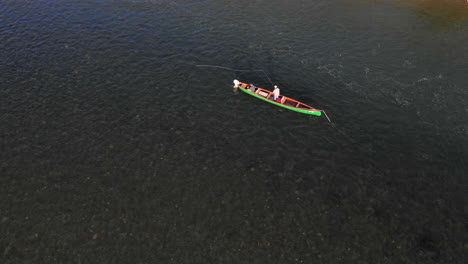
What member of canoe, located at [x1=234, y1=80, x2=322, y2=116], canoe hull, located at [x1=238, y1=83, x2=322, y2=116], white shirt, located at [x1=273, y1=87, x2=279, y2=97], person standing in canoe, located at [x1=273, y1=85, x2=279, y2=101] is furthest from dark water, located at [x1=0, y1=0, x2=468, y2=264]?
white shirt, located at [x1=273, y1=87, x2=279, y2=97]

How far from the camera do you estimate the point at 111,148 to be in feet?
139

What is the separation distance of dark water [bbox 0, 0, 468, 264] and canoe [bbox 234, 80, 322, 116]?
1.28m

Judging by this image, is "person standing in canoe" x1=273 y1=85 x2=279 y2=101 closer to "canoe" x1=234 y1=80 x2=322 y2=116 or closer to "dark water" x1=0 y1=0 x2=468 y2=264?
"canoe" x1=234 y1=80 x2=322 y2=116

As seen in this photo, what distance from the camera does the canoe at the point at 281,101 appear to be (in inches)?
1844

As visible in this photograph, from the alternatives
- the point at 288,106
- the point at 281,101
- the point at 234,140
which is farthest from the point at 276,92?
the point at 234,140

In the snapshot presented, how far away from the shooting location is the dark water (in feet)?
107

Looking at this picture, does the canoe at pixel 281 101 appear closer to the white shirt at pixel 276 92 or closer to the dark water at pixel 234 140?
the white shirt at pixel 276 92

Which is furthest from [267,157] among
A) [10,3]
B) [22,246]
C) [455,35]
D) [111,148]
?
[10,3]

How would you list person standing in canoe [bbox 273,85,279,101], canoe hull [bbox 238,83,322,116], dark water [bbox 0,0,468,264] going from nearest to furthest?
1. dark water [bbox 0,0,468,264]
2. canoe hull [bbox 238,83,322,116]
3. person standing in canoe [bbox 273,85,279,101]

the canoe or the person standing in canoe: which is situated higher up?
the person standing in canoe

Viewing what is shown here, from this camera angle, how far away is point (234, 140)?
43906 millimetres

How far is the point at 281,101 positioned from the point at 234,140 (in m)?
10.5

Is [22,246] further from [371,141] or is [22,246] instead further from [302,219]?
[371,141]

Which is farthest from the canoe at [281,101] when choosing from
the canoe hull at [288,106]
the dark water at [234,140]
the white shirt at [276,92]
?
the dark water at [234,140]
